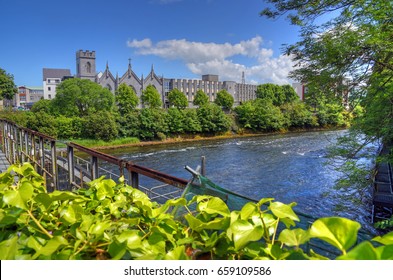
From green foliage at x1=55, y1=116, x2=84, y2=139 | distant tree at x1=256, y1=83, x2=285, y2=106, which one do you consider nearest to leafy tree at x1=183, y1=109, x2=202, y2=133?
green foliage at x1=55, y1=116, x2=84, y2=139

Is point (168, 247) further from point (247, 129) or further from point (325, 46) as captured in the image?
point (247, 129)

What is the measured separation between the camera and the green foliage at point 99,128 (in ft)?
89.5

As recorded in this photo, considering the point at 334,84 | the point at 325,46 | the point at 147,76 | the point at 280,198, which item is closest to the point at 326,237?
the point at 325,46

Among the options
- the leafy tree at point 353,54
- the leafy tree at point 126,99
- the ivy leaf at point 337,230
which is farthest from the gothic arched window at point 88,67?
the ivy leaf at point 337,230

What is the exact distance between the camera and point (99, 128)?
2731 cm

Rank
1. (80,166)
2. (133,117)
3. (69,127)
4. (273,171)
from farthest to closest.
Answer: (133,117) → (69,127) → (273,171) → (80,166)

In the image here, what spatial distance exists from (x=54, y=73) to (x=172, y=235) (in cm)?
6476

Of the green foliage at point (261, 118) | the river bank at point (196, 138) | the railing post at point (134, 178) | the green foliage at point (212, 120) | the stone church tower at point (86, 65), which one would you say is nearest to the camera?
the railing post at point (134, 178)

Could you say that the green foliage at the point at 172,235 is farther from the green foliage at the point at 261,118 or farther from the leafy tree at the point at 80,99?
the green foliage at the point at 261,118

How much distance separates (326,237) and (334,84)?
6.03m

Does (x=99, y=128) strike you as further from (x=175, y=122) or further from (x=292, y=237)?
(x=292, y=237)

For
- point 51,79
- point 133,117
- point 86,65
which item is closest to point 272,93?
point 133,117

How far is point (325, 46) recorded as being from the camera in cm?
528

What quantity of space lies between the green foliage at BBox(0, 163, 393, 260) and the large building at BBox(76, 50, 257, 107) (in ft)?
150
